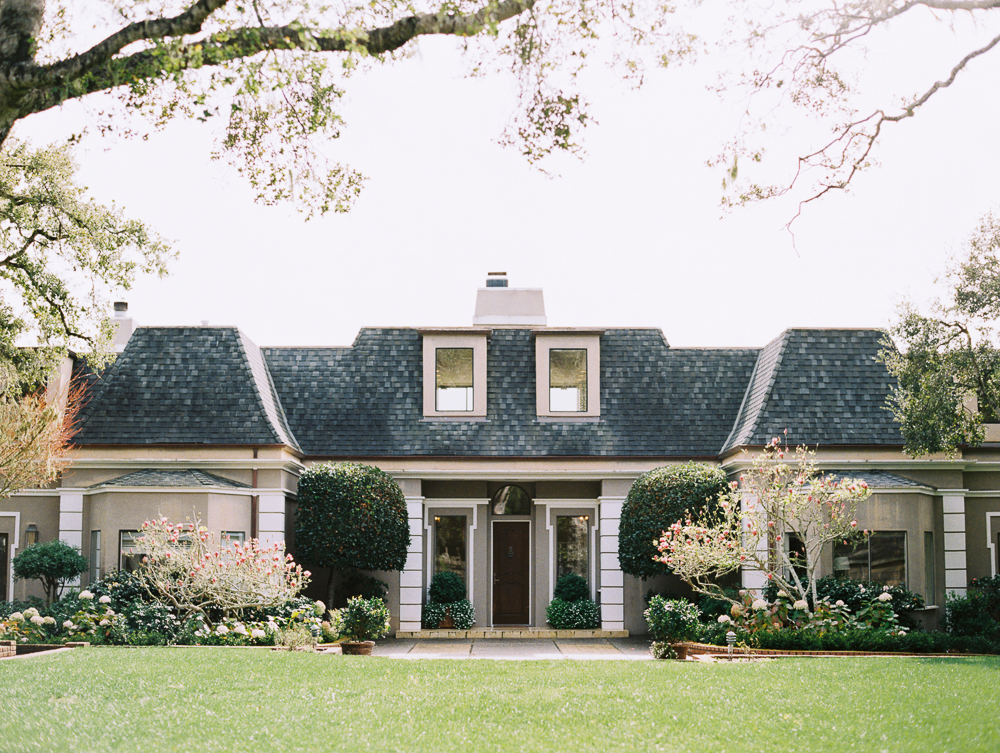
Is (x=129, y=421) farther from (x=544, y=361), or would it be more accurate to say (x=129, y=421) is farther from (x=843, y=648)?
(x=843, y=648)

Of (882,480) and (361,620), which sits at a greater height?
(882,480)

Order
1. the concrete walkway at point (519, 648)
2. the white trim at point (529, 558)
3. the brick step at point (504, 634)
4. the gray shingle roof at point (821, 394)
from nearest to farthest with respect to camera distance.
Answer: the concrete walkway at point (519, 648)
the gray shingle roof at point (821, 394)
the brick step at point (504, 634)
the white trim at point (529, 558)

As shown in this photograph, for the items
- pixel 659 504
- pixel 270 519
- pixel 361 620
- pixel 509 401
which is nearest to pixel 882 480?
pixel 659 504

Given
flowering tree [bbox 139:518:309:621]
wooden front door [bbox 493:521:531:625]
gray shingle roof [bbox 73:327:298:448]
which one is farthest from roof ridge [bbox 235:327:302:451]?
wooden front door [bbox 493:521:531:625]

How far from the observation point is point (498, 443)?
20297 mm

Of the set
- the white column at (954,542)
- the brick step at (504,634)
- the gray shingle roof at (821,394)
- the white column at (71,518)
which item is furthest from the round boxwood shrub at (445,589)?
the white column at (954,542)

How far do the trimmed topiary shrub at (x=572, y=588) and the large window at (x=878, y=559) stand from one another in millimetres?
5046

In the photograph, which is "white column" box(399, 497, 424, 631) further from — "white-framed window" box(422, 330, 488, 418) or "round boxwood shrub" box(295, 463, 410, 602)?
A: "white-framed window" box(422, 330, 488, 418)

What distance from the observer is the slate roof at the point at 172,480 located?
17234 millimetres

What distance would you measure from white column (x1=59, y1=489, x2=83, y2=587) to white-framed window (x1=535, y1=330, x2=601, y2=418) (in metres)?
9.22

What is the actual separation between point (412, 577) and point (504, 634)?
6.99 feet

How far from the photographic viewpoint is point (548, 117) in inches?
329

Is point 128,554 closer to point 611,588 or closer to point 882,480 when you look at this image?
point 611,588

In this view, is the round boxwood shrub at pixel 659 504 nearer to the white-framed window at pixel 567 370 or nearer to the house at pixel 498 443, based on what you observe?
the house at pixel 498 443
